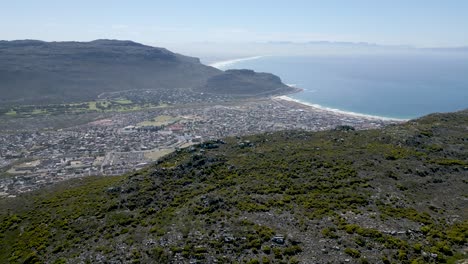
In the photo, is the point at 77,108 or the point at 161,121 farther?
the point at 77,108

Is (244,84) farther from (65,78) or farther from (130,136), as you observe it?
(130,136)

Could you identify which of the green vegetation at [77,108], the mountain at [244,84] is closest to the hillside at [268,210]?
the green vegetation at [77,108]

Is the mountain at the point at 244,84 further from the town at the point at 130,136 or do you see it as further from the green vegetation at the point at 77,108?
the green vegetation at the point at 77,108

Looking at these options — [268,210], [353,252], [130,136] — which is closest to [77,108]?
[130,136]

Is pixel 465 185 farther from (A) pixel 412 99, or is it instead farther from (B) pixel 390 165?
(A) pixel 412 99

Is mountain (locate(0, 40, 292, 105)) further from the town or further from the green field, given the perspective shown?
the green field

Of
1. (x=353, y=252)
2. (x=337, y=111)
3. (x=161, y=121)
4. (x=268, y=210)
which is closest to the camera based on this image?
(x=353, y=252)
